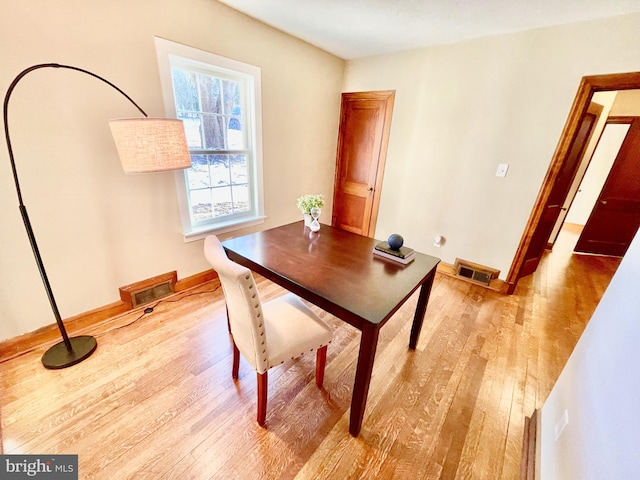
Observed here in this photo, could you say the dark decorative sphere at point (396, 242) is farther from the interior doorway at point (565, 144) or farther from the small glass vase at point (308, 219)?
the interior doorway at point (565, 144)

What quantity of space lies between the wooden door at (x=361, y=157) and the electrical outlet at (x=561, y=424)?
8.72 feet

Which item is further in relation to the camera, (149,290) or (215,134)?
(215,134)

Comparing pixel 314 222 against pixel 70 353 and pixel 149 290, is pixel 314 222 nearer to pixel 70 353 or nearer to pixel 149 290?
pixel 149 290

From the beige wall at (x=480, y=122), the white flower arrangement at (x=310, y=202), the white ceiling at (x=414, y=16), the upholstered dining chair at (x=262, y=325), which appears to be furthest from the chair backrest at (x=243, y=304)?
the beige wall at (x=480, y=122)

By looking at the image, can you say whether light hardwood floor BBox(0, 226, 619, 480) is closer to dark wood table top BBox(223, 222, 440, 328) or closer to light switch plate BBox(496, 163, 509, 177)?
dark wood table top BBox(223, 222, 440, 328)

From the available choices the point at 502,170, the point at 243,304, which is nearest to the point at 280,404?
the point at 243,304

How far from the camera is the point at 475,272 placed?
2.82 m

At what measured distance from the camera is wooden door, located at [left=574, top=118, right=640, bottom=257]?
3352 millimetres

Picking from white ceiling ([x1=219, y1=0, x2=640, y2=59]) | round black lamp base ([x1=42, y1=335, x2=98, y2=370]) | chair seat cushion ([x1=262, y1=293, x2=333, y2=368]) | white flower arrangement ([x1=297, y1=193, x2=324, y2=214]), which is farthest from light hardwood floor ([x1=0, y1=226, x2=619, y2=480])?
white ceiling ([x1=219, y1=0, x2=640, y2=59])

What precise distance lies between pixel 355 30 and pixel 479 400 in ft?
10.1

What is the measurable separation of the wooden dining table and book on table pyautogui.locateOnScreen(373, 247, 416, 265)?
0.07 feet

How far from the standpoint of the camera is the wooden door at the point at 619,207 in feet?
11.0

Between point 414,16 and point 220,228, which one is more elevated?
point 414,16

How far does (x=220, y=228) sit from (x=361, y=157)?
210 centimetres
